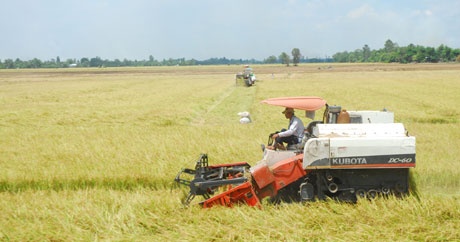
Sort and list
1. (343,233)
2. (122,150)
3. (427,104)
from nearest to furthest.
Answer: (343,233) < (122,150) < (427,104)

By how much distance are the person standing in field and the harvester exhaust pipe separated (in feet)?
4.14

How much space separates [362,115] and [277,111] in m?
12.1

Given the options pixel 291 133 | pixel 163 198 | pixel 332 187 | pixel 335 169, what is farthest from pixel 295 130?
pixel 163 198

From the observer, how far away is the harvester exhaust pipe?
5.37 meters

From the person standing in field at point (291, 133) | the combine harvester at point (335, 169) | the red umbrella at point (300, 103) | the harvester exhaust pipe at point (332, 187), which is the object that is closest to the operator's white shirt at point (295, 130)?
the person standing in field at point (291, 133)

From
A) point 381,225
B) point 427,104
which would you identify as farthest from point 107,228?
point 427,104

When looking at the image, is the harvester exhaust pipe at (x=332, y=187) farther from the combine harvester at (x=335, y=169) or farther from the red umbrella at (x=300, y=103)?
the red umbrella at (x=300, y=103)

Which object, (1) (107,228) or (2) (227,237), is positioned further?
(1) (107,228)

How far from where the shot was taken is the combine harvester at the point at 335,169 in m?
5.22

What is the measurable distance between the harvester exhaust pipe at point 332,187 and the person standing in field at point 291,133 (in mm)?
1262

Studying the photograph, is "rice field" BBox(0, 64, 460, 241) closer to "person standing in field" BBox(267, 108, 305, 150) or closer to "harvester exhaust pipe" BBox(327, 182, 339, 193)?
"harvester exhaust pipe" BBox(327, 182, 339, 193)

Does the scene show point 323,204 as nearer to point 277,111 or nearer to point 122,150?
point 122,150

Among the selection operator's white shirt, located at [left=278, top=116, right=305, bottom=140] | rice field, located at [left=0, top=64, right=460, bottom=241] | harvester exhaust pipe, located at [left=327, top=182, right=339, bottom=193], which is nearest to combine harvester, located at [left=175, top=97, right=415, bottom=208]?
harvester exhaust pipe, located at [left=327, top=182, right=339, bottom=193]

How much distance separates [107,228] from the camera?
4.82 metres
